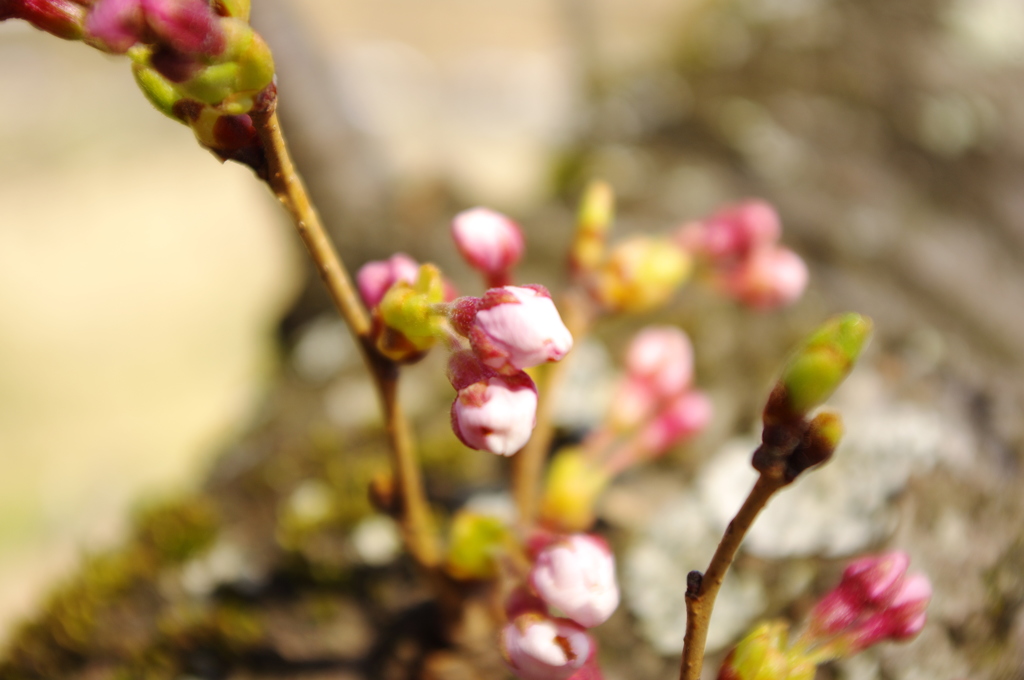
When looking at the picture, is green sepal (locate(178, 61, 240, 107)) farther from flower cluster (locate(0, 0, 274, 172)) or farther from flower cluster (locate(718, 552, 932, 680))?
flower cluster (locate(718, 552, 932, 680))

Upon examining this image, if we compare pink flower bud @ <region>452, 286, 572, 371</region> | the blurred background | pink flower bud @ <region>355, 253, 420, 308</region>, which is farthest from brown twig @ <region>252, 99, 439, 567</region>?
the blurred background

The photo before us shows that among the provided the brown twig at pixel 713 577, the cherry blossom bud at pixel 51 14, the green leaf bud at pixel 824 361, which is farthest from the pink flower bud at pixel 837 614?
the cherry blossom bud at pixel 51 14

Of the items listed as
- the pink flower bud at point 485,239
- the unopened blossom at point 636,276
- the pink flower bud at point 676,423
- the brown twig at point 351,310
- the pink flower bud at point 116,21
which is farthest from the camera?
the pink flower bud at point 676,423

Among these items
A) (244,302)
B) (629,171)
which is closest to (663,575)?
(629,171)

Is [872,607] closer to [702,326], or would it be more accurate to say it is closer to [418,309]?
[418,309]

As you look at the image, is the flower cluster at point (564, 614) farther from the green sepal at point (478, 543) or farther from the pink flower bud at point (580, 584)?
the green sepal at point (478, 543)

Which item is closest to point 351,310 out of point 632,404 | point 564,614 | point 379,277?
point 379,277
